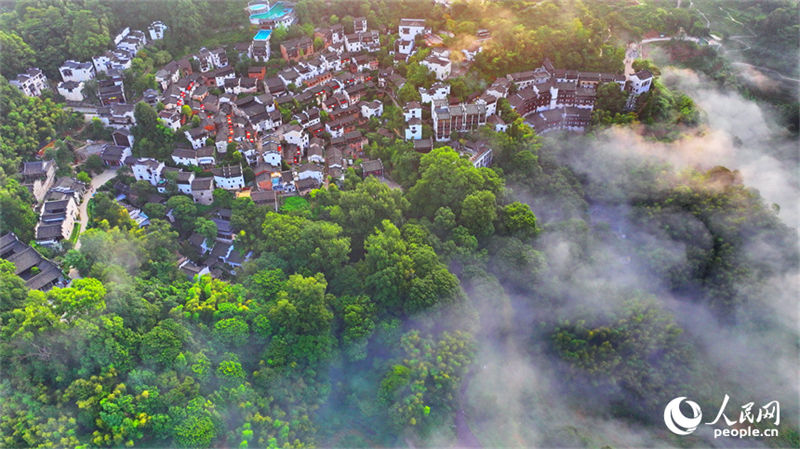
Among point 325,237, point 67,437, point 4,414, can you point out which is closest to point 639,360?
point 325,237

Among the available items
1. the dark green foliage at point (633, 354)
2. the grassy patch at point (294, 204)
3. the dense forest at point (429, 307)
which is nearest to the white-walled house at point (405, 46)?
the dense forest at point (429, 307)

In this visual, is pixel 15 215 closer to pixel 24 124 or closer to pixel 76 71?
pixel 24 124

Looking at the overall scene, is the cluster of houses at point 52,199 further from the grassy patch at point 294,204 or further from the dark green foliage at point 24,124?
the grassy patch at point 294,204

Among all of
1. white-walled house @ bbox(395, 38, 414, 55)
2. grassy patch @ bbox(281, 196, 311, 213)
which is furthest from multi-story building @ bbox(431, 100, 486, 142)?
grassy patch @ bbox(281, 196, 311, 213)

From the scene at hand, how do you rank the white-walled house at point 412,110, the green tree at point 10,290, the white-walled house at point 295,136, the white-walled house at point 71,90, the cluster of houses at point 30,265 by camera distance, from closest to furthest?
the green tree at point 10,290 < the cluster of houses at point 30,265 < the white-walled house at point 295,136 < the white-walled house at point 412,110 < the white-walled house at point 71,90

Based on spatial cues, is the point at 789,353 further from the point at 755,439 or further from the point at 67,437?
the point at 67,437

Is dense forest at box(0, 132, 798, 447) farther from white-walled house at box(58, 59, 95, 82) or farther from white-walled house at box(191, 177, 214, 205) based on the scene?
white-walled house at box(58, 59, 95, 82)
